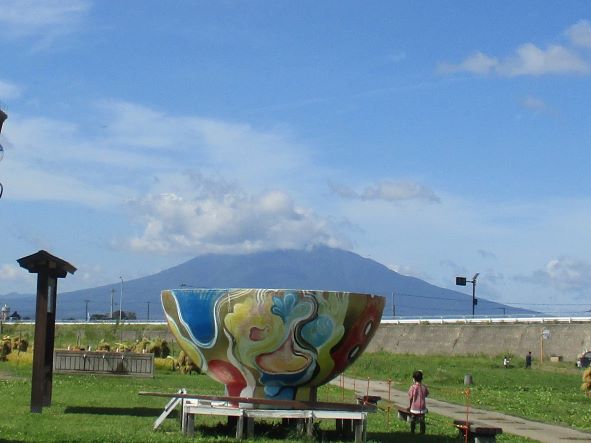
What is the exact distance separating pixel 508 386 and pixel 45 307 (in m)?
20.7

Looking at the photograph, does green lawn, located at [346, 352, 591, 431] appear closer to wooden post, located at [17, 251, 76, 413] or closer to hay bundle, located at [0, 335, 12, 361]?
wooden post, located at [17, 251, 76, 413]

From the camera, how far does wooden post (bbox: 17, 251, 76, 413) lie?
2056 cm

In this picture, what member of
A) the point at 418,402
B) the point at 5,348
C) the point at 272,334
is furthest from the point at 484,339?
the point at 272,334

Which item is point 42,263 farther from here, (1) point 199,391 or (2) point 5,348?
(2) point 5,348

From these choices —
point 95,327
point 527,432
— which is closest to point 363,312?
point 527,432

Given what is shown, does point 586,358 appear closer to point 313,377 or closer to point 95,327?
point 313,377

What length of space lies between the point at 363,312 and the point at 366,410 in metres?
1.53

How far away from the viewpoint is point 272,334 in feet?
53.2

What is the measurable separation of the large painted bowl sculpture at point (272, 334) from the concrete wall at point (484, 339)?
39809mm

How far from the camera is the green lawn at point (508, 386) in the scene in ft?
85.2

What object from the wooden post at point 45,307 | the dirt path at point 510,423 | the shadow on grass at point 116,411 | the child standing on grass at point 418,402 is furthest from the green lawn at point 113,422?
the dirt path at point 510,423

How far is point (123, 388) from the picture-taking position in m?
27.7

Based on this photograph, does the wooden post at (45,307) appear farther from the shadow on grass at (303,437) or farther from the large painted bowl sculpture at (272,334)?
the large painted bowl sculpture at (272,334)

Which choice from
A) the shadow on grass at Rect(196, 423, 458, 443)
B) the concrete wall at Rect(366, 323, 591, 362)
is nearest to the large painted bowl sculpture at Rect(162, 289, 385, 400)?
the shadow on grass at Rect(196, 423, 458, 443)
